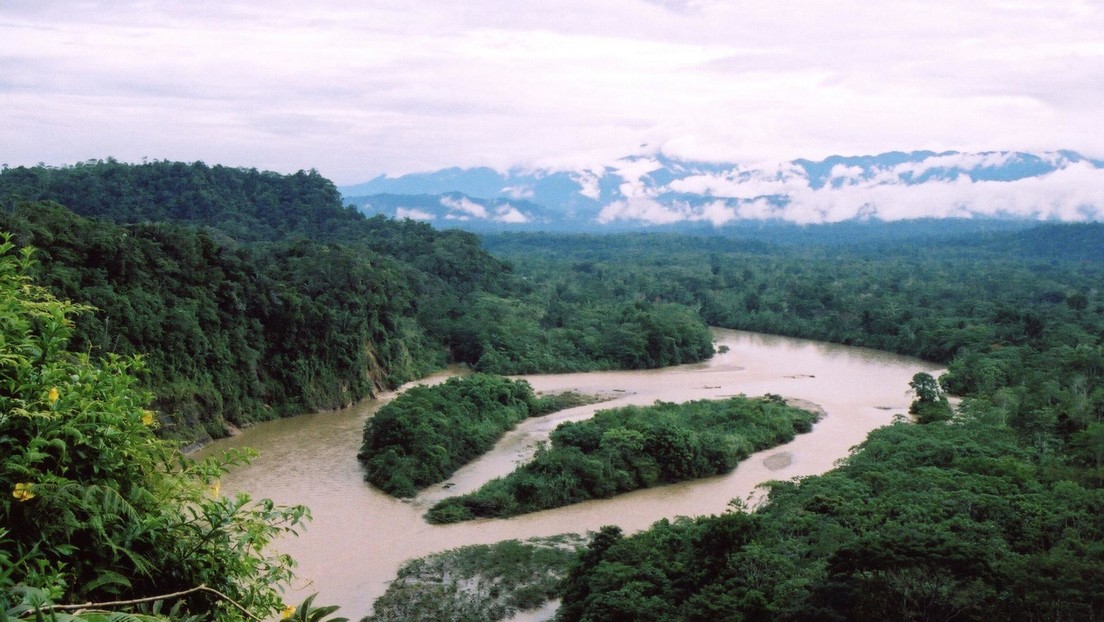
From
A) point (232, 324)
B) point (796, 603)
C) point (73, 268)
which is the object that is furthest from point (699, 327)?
point (796, 603)

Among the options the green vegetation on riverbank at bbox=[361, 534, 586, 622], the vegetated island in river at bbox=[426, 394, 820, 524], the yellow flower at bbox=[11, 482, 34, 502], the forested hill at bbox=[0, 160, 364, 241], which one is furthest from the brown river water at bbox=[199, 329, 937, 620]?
the forested hill at bbox=[0, 160, 364, 241]

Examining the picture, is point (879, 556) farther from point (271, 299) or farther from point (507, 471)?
point (271, 299)

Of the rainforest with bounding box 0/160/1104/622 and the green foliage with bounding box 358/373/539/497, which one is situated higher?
the rainforest with bounding box 0/160/1104/622

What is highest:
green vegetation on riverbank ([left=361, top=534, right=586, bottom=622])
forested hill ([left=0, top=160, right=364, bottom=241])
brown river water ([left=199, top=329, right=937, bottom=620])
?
forested hill ([left=0, top=160, right=364, bottom=241])

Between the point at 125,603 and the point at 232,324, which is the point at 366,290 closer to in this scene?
the point at 232,324

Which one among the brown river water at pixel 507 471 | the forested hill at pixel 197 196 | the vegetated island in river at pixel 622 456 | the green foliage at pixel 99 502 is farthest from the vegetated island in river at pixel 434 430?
the forested hill at pixel 197 196

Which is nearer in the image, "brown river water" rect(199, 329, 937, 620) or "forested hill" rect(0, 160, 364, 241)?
"brown river water" rect(199, 329, 937, 620)

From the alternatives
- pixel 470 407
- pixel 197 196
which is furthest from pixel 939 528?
pixel 197 196

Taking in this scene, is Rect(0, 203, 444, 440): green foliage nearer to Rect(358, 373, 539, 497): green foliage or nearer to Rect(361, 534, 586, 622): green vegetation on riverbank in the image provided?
Rect(358, 373, 539, 497): green foliage
